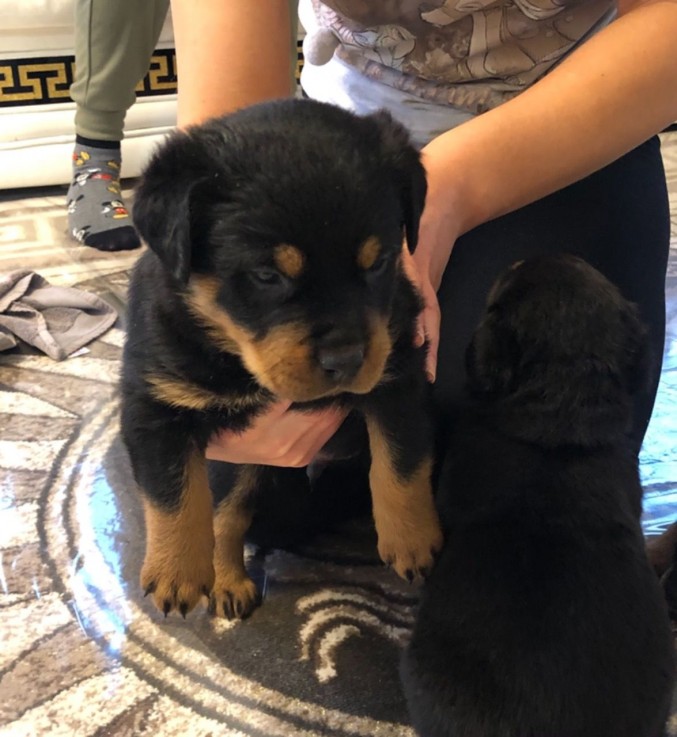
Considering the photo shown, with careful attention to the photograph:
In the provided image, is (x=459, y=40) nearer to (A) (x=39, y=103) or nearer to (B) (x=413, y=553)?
(B) (x=413, y=553)

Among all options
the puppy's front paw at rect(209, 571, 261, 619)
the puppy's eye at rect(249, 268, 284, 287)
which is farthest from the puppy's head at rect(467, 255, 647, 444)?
the puppy's front paw at rect(209, 571, 261, 619)

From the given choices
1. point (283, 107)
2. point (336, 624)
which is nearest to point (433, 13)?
point (283, 107)

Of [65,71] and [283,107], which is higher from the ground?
[283,107]

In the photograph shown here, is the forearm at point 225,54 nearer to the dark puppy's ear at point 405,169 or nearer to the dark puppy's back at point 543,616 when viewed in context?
the dark puppy's ear at point 405,169

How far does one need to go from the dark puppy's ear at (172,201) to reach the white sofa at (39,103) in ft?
7.63

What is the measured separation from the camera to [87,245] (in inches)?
110

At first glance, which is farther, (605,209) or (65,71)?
(65,71)

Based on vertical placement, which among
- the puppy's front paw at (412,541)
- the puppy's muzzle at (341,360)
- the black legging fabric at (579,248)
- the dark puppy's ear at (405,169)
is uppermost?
the dark puppy's ear at (405,169)

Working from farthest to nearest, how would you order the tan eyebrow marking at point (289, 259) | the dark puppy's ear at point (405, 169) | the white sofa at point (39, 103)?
the white sofa at point (39, 103) < the dark puppy's ear at point (405, 169) < the tan eyebrow marking at point (289, 259)

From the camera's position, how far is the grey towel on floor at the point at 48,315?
2115mm

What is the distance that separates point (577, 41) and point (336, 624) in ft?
3.95

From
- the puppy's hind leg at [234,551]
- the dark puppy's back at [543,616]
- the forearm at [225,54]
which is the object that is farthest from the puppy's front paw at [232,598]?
the forearm at [225,54]

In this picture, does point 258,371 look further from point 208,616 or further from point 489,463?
point 208,616

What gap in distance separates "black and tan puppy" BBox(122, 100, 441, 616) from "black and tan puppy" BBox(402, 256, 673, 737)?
4.1 inches
